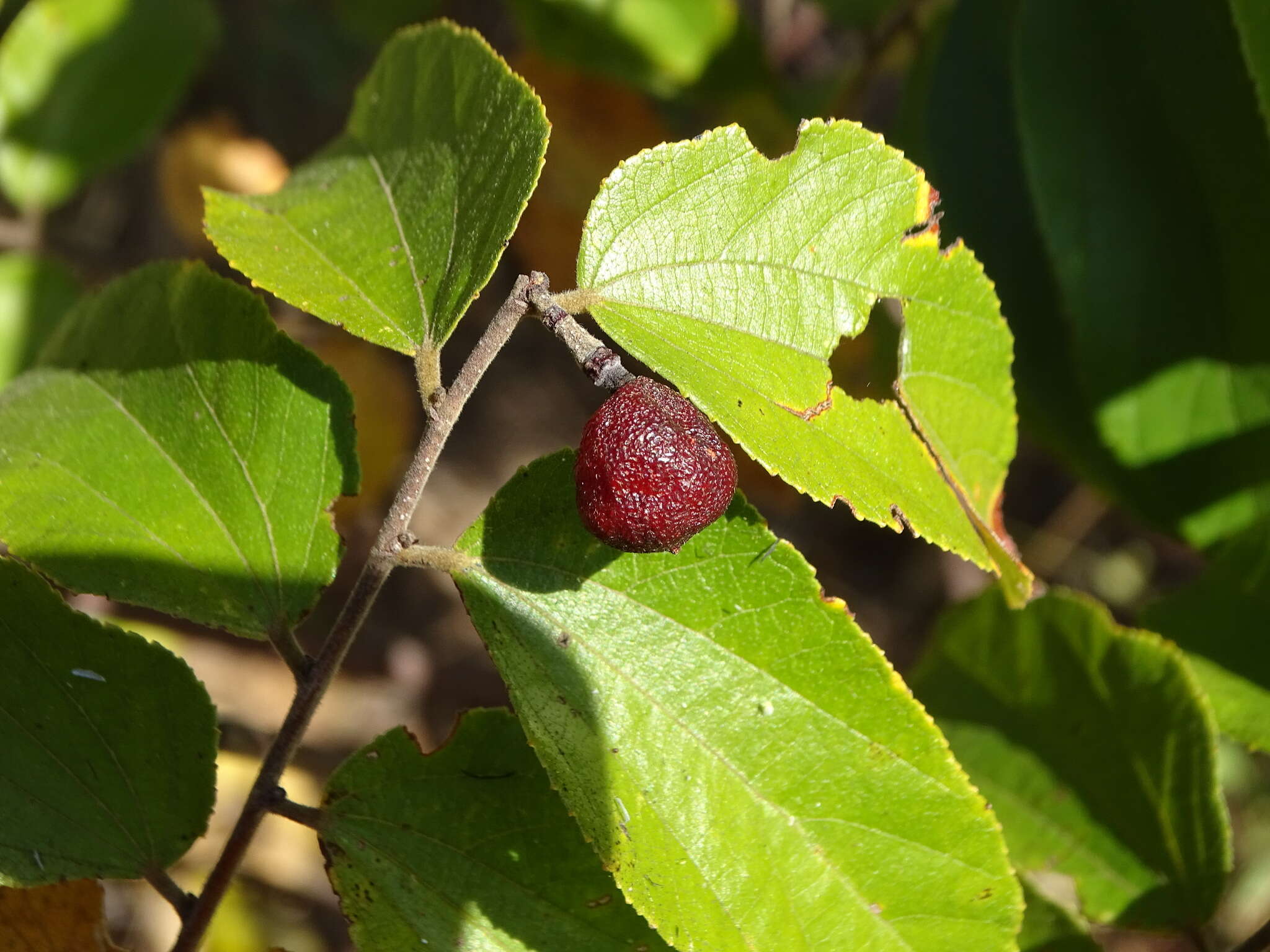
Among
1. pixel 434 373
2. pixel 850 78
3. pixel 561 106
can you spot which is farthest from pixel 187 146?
pixel 434 373

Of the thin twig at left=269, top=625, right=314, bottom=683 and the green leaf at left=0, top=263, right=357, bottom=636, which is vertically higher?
the green leaf at left=0, top=263, right=357, bottom=636

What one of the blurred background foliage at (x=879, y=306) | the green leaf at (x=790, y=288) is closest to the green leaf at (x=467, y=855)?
the green leaf at (x=790, y=288)

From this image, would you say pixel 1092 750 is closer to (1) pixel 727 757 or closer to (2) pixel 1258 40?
(1) pixel 727 757

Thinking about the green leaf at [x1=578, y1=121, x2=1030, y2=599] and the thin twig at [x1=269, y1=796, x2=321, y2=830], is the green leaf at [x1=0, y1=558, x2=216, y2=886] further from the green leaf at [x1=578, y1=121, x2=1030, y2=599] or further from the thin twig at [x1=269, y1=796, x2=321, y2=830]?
the green leaf at [x1=578, y1=121, x2=1030, y2=599]

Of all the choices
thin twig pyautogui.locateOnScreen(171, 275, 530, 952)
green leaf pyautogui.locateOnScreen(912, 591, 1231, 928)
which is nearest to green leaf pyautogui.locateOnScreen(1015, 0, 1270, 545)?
green leaf pyautogui.locateOnScreen(912, 591, 1231, 928)

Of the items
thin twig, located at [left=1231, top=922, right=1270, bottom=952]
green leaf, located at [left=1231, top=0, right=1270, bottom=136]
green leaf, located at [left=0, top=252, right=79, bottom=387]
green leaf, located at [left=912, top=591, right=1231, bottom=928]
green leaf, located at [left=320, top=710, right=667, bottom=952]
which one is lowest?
thin twig, located at [left=1231, top=922, right=1270, bottom=952]

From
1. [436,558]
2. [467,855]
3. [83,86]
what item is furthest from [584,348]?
[83,86]
